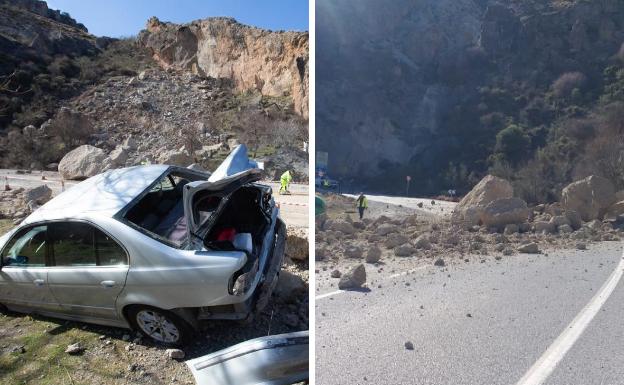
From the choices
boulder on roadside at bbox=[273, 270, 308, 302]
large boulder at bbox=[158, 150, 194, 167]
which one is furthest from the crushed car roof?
large boulder at bbox=[158, 150, 194, 167]

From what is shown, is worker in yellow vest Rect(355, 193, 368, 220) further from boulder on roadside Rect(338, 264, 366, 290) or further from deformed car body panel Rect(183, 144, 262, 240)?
deformed car body panel Rect(183, 144, 262, 240)

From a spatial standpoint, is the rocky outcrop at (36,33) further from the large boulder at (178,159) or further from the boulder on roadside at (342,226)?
the boulder on roadside at (342,226)

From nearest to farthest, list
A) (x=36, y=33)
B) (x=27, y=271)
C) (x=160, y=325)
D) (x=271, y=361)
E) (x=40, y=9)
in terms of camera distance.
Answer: (x=271, y=361) < (x=160, y=325) < (x=27, y=271) < (x=36, y=33) < (x=40, y=9)

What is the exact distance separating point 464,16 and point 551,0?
0.21 meters

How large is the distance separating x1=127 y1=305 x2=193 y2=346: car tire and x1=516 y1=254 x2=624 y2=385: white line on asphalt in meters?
2.02

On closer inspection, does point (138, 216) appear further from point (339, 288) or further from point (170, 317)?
point (339, 288)

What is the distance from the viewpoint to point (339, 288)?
34.8 inches

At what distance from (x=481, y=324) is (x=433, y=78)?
0.54 metres

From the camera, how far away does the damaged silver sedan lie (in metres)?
2.24

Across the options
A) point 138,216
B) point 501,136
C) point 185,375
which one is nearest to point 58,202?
point 138,216

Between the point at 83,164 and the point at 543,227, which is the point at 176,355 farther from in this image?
the point at 83,164

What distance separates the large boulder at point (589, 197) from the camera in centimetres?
89

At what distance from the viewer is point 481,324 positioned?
2.81ft

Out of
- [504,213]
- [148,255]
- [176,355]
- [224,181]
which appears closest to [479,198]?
[504,213]
